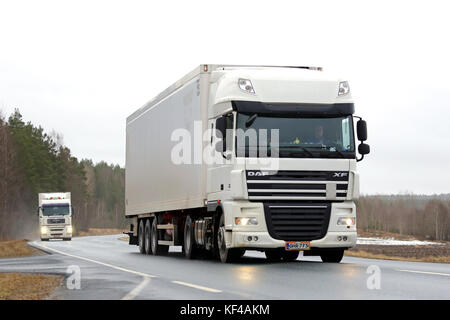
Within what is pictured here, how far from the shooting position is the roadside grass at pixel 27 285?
1261 cm

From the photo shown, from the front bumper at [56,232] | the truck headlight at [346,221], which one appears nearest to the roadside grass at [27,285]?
the truck headlight at [346,221]

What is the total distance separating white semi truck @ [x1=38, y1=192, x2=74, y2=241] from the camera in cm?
6150

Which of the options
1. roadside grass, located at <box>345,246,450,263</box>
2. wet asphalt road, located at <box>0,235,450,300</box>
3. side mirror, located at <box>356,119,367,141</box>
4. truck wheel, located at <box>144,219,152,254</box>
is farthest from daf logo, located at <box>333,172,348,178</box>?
truck wheel, located at <box>144,219,152,254</box>

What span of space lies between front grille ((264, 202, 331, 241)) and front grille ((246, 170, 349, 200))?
18 cm

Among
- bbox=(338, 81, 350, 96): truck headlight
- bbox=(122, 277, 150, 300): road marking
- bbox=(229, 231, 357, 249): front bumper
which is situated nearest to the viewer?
bbox=(122, 277, 150, 300): road marking

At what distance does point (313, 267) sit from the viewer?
18125 millimetres

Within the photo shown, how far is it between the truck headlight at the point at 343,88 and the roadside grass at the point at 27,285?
7.56m

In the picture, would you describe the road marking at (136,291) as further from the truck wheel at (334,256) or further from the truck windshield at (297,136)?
the truck wheel at (334,256)

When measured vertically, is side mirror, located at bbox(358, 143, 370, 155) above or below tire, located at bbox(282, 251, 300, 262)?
above

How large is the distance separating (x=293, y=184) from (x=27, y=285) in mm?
6461

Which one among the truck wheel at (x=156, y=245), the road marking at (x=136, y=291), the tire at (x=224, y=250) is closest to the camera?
the road marking at (x=136, y=291)

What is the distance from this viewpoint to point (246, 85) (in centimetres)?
1906

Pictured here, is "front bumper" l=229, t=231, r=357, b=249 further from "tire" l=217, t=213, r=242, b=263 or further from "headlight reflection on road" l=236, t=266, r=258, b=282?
"tire" l=217, t=213, r=242, b=263
